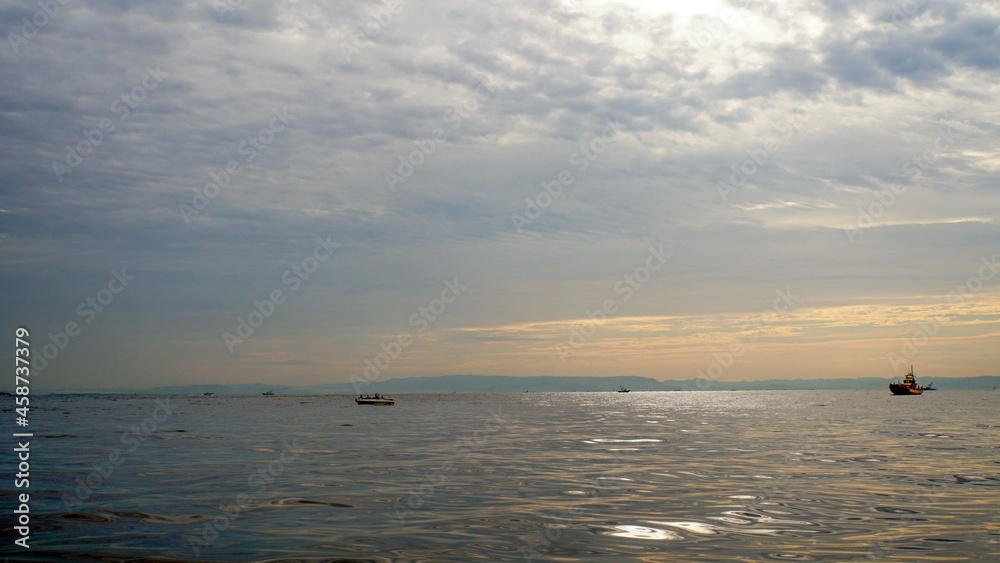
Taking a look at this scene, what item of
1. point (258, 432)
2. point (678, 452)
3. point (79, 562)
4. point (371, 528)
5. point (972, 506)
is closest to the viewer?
point (79, 562)

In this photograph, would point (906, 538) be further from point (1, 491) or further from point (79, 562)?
point (1, 491)

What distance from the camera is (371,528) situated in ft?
65.4

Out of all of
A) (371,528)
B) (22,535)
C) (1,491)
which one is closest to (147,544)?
(22,535)

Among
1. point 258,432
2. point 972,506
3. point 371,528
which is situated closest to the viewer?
point 371,528

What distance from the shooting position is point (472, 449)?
44.9 m

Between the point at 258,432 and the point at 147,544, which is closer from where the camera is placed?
the point at 147,544

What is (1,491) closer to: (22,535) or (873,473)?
(22,535)

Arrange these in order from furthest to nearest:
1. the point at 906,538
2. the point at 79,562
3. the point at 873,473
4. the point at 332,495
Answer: the point at 873,473 → the point at 332,495 → the point at 906,538 → the point at 79,562

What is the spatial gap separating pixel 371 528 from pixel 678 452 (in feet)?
83.7

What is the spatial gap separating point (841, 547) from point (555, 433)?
142 feet

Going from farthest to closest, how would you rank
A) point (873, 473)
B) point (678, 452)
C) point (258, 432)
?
point (258, 432) < point (678, 452) < point (873, 473)

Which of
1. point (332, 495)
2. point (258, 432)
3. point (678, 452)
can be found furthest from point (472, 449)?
point (258, 432)

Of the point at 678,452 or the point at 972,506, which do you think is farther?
the point at 678,452

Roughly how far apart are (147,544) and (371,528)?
18.8 ft
